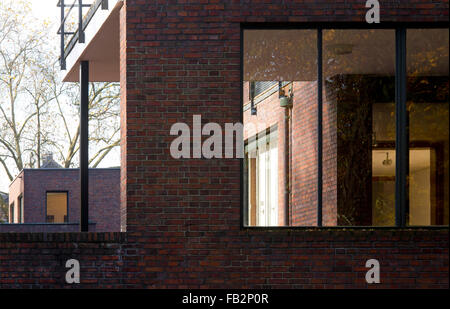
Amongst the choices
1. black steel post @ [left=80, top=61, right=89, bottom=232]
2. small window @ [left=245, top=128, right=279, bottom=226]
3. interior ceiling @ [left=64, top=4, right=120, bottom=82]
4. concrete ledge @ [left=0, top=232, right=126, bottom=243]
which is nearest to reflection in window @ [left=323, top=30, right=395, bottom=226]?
small window @ [left=245, top=128, right=279, bottom=226]

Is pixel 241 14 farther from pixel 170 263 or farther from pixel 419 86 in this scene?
pixel 170 263

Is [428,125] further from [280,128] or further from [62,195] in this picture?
[62,195]

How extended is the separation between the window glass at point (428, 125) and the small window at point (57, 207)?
32359 mm

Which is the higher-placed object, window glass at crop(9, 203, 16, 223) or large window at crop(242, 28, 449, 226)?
large window at crop(242, 28, 449, 226)

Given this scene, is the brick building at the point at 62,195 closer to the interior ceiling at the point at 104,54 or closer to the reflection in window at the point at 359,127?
the interior ceiling at the point at 104,54

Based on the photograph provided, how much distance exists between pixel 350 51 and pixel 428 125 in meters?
1.49

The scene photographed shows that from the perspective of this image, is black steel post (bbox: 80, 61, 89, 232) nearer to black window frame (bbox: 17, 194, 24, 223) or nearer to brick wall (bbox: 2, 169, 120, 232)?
brick wall (bbox: 2, 169, 120, 232)

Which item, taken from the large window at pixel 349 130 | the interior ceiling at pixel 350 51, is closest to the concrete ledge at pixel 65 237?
the large window at pixel 349 130

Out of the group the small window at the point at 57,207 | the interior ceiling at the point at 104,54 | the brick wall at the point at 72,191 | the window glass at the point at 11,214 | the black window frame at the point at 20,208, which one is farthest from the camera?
the window glass at the point at 11,214

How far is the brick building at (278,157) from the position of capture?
12.0m

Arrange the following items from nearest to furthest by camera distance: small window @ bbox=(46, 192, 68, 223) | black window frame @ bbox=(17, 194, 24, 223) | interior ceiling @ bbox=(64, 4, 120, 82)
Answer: interior ceiling @ bbox=(64, 4, 120, 82)
small window @ bbox=(46, 192, 68, 223)
black window frame @ bbox=(17, 194, 24, 223)

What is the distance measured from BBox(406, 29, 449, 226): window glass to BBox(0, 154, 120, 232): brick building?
3039cm

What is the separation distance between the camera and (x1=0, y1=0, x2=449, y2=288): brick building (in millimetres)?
12031
